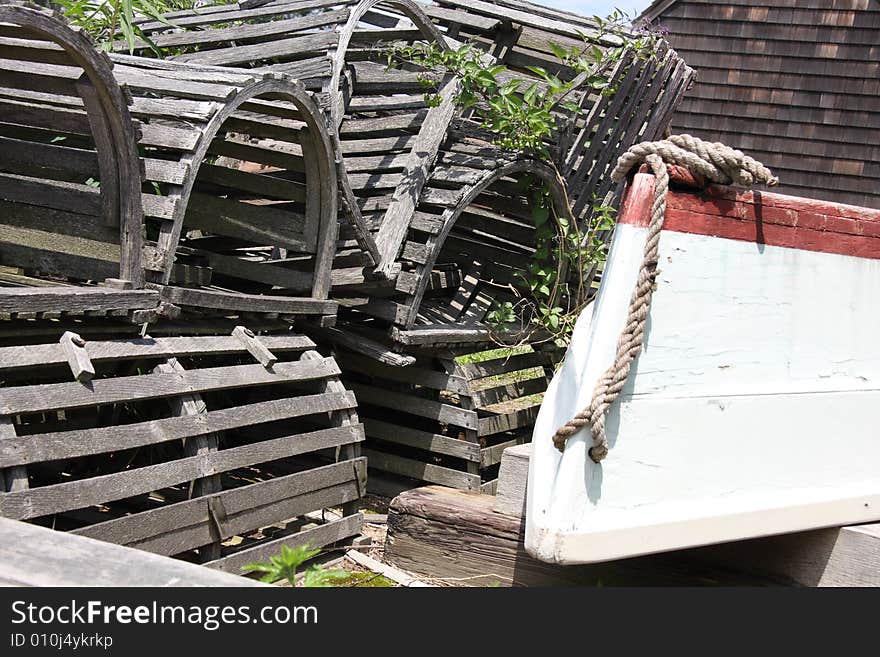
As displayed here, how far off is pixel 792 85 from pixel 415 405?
904cm

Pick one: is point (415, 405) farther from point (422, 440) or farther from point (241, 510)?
point (241, 510)

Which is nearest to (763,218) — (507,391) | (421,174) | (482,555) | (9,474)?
(482,555)

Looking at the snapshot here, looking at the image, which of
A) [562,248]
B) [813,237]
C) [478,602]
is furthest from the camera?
[562,248]

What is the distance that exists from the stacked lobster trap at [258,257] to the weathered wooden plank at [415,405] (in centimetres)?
2

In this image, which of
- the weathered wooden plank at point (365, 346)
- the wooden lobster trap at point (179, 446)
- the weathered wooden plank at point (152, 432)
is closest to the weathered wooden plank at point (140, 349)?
the wooden lobster trap at point (179, 446)

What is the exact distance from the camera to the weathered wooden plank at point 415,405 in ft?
17.6

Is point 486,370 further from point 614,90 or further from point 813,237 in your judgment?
point 813,237

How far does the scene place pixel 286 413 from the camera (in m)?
4.11

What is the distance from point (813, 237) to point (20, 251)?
10.4 ft

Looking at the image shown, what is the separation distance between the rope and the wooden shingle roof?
9.77 meters


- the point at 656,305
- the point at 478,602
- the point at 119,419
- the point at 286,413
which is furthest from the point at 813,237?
the point at 119,419

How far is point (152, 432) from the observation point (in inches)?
132

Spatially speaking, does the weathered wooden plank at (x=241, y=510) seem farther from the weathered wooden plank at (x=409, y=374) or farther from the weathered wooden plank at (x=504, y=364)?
the weathered wooden plank at (x=504, y=364)

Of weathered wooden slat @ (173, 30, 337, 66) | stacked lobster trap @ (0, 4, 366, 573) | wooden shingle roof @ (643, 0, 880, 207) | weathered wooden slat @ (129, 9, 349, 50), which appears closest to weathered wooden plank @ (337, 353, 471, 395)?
stacked lobster trap @ (0, 4, 366, 573)
